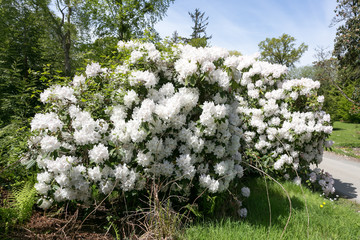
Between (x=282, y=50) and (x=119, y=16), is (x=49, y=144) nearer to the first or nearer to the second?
(x=119, y=16)

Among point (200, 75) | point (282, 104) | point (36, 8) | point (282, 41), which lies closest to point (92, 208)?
point (200, 75)

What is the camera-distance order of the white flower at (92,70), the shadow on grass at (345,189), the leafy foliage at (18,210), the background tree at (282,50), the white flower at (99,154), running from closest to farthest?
the leafy foliage at (18,210), the white flower at (99,154), the white flower at (92,70), the shadow on grass at (345,189), the background tree at (282,50)

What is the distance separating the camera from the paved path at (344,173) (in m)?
6.25

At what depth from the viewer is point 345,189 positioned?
6.47 m

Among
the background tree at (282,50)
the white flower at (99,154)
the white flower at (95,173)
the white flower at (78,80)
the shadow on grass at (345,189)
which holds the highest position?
the background tree at (282,50)

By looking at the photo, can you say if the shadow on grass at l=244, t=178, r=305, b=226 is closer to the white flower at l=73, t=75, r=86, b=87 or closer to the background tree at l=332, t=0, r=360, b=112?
the white flower at l=73, t=75, r=86, b=87

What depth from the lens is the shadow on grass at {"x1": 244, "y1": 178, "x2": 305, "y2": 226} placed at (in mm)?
3406

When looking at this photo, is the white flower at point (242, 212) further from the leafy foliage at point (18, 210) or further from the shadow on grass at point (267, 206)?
the leafy foliage at point (18, 210)

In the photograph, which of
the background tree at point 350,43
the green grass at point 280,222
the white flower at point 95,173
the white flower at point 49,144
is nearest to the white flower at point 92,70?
the white flower at point 49,144

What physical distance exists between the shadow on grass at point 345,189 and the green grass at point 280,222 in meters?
2.00

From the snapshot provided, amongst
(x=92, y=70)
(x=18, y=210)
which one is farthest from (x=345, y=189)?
(x=18, y=210)

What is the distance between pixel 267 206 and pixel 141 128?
272 centimetres

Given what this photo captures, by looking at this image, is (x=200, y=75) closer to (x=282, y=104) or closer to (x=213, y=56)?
(x=213, y=56)

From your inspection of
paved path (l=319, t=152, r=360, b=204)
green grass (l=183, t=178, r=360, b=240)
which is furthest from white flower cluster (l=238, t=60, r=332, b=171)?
paved path (l=319, t=152, r=360, b=204)
